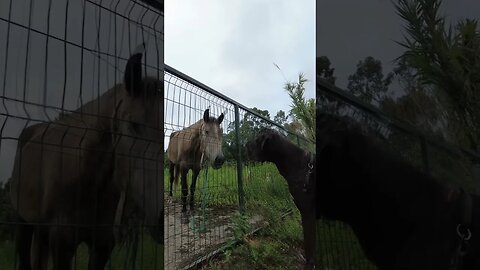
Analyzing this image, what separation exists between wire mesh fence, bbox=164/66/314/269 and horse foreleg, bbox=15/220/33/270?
156 cm

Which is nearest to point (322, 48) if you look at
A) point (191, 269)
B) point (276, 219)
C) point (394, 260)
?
point (394, 260)

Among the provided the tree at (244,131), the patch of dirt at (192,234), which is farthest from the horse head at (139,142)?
the tree at (244,131)

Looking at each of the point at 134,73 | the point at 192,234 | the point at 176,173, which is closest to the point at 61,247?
the point at 134,73

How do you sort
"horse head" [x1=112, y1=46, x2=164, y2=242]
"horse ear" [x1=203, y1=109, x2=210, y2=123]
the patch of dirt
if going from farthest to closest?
"horse ear" [x1=203, y1=109, x2=210, y2=123] → the patch of dirt → "horse head" [x1=112, y1=46, x2=164, y2=242]

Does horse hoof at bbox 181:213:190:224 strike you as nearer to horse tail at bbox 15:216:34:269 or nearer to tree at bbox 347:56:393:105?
horse tail at bbox 15:216:34:269

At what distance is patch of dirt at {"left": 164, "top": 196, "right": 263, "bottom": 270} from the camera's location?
10.0 ft

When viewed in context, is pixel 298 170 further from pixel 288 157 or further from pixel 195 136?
pixel 195 136

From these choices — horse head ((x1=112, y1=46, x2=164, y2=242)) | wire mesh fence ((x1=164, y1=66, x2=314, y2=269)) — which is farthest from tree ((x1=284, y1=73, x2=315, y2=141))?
horse head ((x1=112, y1=46, x2=164, y2=242))

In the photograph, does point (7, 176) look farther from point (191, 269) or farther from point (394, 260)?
point (191, 269)

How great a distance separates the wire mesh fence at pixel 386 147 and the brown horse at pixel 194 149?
194 centimetres

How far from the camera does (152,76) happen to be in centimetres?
135

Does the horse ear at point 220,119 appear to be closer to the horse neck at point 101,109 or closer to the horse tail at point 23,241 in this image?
the horse neck at point 101,109

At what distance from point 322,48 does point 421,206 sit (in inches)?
16.2

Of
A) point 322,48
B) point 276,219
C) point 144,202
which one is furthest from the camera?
point 276,219
